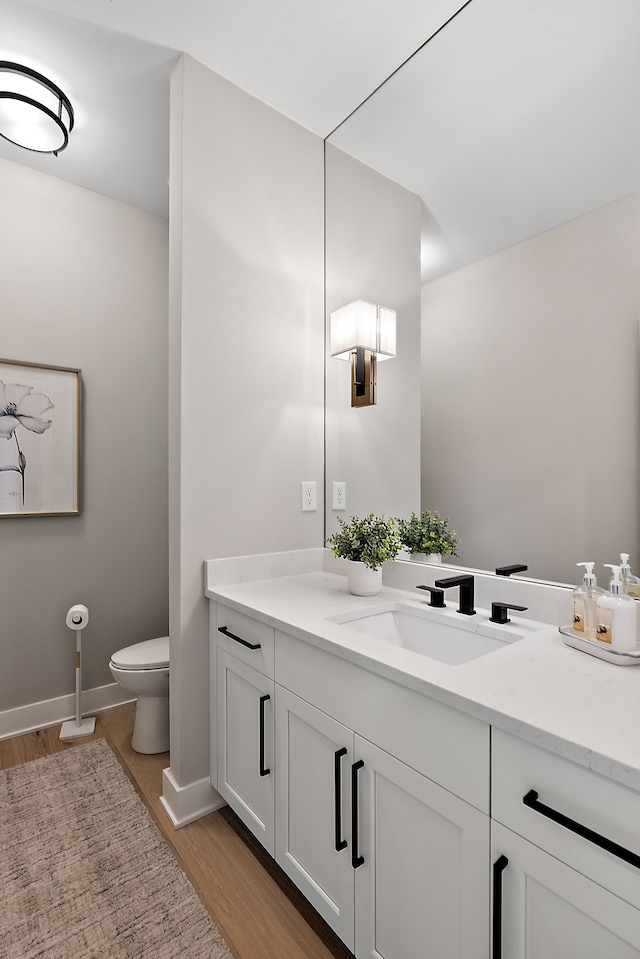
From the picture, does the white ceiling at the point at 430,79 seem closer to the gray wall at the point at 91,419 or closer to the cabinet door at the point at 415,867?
the gray wall at the point at 91,419

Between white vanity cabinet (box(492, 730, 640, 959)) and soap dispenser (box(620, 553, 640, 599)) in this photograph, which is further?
soap dispenser (box(620, 553, 640, 599))

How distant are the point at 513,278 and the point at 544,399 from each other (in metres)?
0.38

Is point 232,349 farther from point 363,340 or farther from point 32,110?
point 32,110

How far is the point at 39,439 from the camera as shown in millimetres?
2324

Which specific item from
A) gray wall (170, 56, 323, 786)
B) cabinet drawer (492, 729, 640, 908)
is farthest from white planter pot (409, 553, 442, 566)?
cabinet drawer (492, 729, 640, 908)

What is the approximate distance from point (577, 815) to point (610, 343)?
1.04 metres

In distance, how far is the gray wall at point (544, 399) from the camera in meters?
1.19

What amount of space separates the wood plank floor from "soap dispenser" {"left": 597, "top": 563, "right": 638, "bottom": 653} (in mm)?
1042

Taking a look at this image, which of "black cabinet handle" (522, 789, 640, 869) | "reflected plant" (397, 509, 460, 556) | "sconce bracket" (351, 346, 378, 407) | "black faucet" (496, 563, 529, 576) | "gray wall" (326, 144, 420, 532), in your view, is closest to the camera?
"black cabinet handle" (522, 789, 640, 869)

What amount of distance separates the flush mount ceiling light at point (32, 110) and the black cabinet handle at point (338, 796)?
2357 millimetres

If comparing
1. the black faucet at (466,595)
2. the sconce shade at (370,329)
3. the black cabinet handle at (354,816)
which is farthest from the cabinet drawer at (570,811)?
the sconce shade at (370,329)

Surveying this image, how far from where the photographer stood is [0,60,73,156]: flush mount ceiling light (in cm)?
171

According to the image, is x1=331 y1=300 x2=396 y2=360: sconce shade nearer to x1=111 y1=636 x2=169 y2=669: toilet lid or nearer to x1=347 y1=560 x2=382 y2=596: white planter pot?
x1=347 y1=560 x2=382 y2=596: white planter pot

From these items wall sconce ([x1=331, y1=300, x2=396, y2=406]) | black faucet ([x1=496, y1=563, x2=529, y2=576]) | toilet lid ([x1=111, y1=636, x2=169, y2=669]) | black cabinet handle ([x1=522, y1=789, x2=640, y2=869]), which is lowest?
toilet lid ([x1=111, y1=636, x2=169, y2=669])
